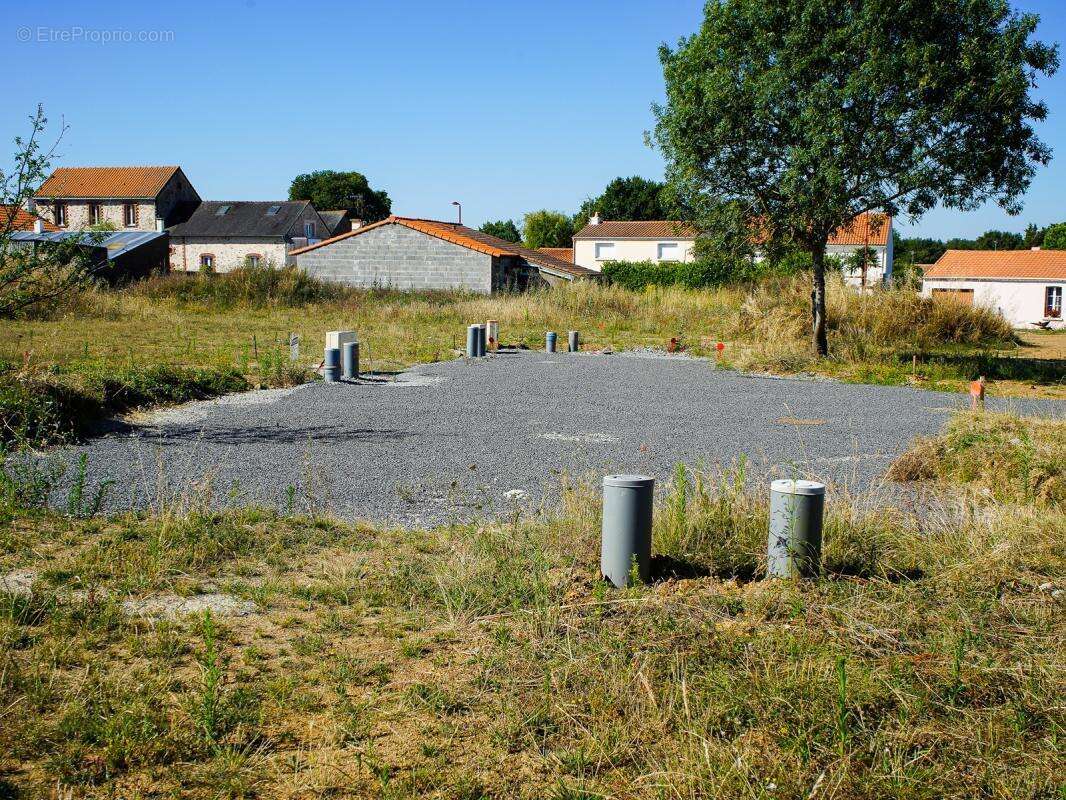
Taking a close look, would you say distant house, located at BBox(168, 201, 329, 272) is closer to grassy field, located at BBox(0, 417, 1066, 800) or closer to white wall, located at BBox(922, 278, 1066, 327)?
white wall, located at BBox(922, 278, 1066, 327)

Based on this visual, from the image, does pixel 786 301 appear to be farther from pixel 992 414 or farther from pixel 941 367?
pixel 992 414

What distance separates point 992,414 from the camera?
8562 millimetres

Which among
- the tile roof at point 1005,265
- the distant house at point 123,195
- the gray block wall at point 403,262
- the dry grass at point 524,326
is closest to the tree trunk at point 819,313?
the dry grass at point 524,326

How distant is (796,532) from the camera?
466 cm

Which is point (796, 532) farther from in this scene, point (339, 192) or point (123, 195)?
point (339, 192)

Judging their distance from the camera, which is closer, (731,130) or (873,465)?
(873,465)

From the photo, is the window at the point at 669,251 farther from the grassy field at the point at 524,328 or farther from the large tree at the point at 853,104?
the large tree at the point at 853,104

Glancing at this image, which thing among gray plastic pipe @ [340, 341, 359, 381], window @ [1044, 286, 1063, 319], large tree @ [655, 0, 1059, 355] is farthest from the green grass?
window @ [1044, 286, 1063, 319]

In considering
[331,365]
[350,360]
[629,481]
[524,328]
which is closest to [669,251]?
[524,328]

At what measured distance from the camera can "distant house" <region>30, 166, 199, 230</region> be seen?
197 ft

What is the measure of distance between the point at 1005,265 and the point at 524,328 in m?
31.5

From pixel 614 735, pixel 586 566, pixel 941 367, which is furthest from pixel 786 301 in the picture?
pixel 614 735

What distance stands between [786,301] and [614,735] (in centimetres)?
2066

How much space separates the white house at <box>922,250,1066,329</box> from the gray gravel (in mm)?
31970
